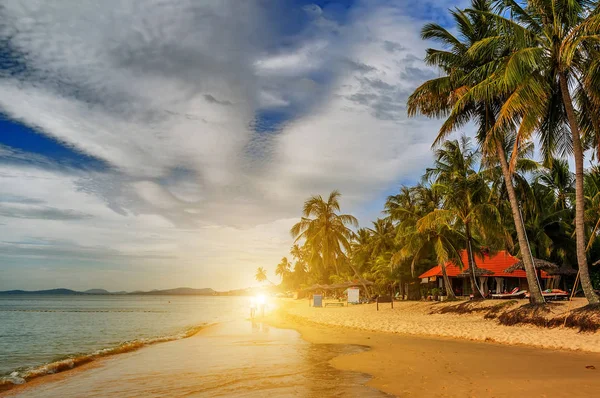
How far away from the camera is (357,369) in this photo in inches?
395

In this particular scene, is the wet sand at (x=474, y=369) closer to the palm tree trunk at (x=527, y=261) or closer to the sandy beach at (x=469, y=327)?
the sandy beach at (x=469, y=327)

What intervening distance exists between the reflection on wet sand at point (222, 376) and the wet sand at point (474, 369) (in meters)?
0.76

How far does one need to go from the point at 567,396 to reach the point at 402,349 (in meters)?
6.32

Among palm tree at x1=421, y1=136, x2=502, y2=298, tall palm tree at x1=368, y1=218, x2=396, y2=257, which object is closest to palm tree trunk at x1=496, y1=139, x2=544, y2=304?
palm tree at x1=421, y1=136, x2=502, y2=298

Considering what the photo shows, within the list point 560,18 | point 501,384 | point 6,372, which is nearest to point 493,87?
point 560,18

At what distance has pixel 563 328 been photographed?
13.6m

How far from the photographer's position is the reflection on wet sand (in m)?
8.10

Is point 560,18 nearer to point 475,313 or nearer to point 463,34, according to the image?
point 463,34

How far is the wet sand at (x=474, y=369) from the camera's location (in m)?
7.43

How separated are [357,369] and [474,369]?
8.56 ft

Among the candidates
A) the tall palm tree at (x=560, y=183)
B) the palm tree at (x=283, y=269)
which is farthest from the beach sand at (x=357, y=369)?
the palm tree at (x=283, y=269)

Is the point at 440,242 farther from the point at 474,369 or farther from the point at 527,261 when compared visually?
the point at 474,369

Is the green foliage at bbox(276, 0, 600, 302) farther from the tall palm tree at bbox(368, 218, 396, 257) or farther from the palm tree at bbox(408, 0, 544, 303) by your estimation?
the tall palm tree at bbox(368, 218, 396, 257)

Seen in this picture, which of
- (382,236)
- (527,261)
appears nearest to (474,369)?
(527,261)
